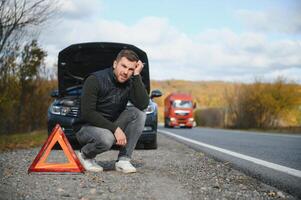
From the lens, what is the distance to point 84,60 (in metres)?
9.90

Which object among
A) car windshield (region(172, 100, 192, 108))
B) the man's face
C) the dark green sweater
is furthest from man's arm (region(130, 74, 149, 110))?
car windshield (region(172, 100, 192, 108))

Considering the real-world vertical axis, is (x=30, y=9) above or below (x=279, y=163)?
above

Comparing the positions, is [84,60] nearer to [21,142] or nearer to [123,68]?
[21,142]

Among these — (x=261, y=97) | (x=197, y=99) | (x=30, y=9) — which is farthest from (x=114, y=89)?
(x=197, y=99)

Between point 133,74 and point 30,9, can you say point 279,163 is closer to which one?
point 133,74

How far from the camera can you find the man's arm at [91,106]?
5.19 m

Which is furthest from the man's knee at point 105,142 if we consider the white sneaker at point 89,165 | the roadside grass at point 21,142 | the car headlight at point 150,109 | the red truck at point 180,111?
the red truck at point 180,111

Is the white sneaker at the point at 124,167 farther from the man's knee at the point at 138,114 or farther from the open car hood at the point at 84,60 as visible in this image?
the open car hood at the point at 84,60

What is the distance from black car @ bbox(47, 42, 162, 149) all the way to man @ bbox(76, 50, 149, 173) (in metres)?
3.26

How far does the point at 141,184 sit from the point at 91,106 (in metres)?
1.12

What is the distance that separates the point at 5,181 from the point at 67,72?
5226 mm

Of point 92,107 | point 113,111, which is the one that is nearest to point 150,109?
point 113,111

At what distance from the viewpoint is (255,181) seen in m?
5.09

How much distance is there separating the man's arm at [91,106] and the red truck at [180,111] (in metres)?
29.7
